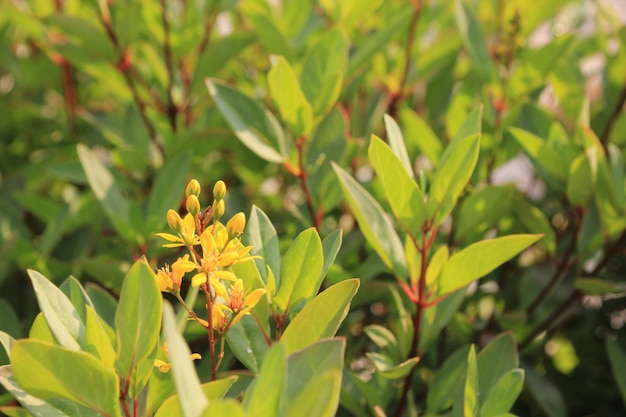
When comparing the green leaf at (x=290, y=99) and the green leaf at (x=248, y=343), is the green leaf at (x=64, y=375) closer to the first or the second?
the green leaf at (x=248, y=343)

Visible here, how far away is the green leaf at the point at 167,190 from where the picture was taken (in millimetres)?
976

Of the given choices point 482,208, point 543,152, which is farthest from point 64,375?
point 543,152

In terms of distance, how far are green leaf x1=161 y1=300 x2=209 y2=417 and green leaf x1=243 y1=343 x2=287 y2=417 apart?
0.03 m

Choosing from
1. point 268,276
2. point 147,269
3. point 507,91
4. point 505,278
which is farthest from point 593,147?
point 147,269

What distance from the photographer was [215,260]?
0.62m

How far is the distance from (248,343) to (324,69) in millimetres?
391

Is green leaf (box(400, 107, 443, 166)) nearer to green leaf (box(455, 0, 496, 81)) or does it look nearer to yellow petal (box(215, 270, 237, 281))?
green leaf (box(455, 0, 496, 81))

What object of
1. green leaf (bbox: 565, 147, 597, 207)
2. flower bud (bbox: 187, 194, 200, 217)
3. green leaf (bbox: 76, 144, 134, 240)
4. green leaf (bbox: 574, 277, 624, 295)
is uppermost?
flower bud (bbox: 187, 194, 200, 217)

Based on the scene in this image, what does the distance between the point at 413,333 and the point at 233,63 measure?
645mm

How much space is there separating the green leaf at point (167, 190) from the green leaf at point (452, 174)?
334 mm

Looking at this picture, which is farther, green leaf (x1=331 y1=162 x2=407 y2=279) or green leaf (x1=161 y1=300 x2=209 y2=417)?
green leaf (x1=331 y1=162 x2=407 y2=279)

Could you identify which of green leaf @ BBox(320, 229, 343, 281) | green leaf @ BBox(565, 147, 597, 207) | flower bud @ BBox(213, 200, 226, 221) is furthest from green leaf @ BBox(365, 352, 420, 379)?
green leaf @ BBox(565, 147, 597, 207)

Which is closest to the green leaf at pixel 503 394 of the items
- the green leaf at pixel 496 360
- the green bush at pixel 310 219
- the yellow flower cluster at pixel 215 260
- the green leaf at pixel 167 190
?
the green bush at pixel 310 219

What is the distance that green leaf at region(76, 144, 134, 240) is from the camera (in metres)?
0.97
